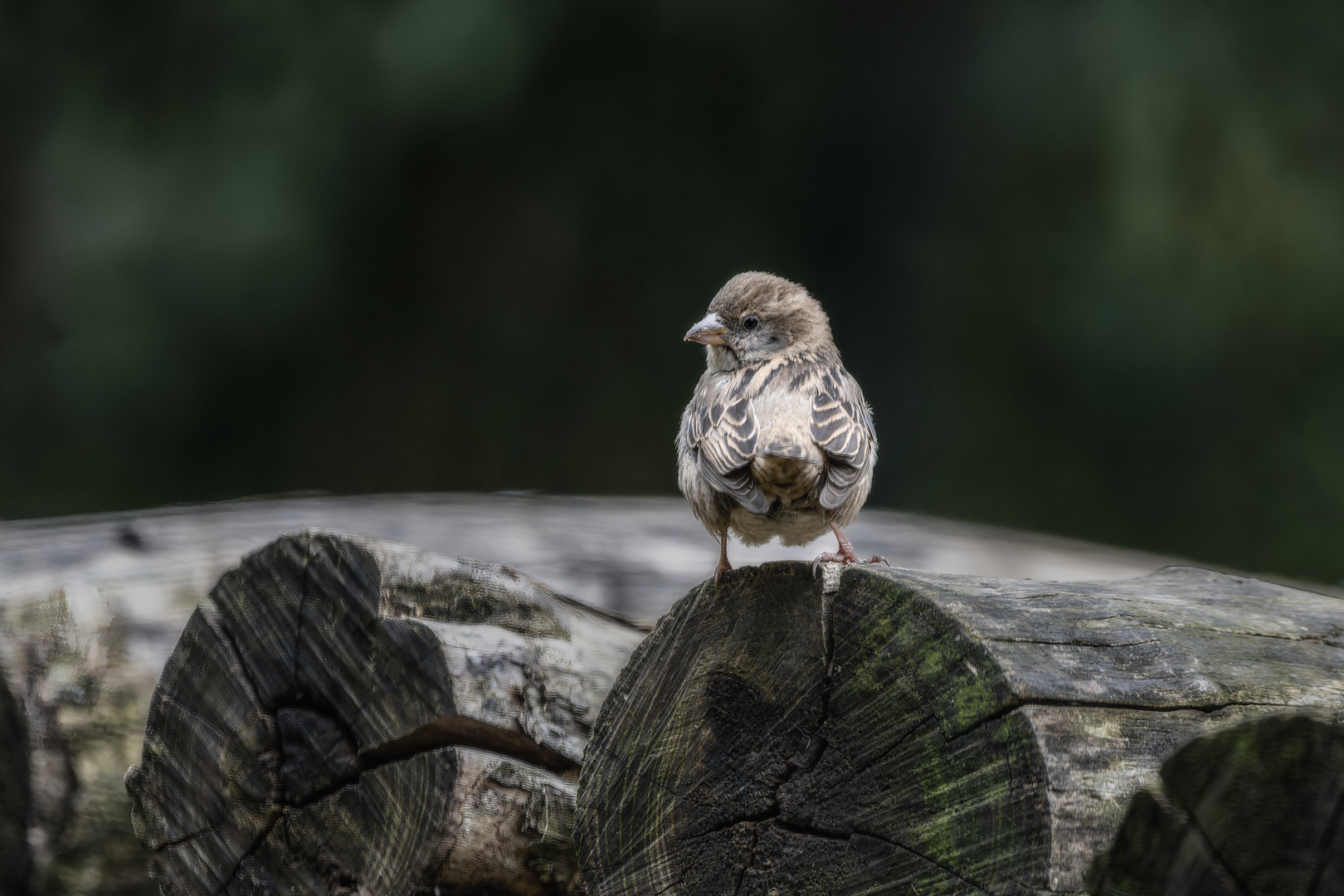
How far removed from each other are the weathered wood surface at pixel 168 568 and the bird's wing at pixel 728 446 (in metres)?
0.80

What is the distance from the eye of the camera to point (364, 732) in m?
2.36

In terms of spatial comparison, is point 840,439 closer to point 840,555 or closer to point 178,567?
point 840,555

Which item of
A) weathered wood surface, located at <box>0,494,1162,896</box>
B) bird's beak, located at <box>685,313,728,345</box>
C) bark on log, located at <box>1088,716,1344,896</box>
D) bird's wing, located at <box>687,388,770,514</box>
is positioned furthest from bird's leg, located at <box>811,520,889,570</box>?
weathered wood surface, located at <box>0,494,1162,896</box>

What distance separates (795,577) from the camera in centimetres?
181

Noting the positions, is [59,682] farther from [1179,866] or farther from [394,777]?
[1179,866]

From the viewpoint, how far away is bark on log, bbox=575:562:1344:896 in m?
1.46

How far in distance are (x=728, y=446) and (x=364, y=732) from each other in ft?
3.12

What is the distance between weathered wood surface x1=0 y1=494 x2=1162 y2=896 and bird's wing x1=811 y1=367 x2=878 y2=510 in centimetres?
89

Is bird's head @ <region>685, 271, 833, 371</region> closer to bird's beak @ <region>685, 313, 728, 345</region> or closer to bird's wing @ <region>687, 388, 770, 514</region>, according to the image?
bird's beak @ <region>685, 313, 728, 345</region>

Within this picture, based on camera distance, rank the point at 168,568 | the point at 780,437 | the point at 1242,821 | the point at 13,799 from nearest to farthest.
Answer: the point at 1242,821 < the point at 780,437 < the point at 13,799 < the point at 168,568

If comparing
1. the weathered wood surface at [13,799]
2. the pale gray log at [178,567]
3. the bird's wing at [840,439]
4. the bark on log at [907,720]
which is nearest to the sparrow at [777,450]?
the bird's wing at [840,439]

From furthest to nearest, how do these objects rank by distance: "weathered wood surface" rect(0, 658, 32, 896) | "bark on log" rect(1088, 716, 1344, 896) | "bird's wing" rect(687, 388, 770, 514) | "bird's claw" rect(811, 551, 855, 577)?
"weathered wood surface" rect(0, 658, 32, 896) < "bird's wing" rect(687, 388, 770, 514) < "bird's claw" rect(811, 551, 855, 577) < "bark on log" rect(1088, 716, 1344, 896)

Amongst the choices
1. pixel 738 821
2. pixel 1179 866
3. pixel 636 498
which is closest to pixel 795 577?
pixel 738 821

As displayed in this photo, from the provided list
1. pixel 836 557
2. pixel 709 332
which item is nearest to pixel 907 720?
pixel 836 557
